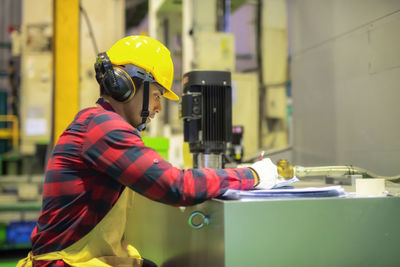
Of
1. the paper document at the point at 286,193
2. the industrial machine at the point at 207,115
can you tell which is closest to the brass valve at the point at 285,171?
the industrial machine at the point at 207,115

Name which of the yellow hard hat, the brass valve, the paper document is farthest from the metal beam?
the paper document

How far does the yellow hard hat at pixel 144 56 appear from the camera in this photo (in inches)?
49.6

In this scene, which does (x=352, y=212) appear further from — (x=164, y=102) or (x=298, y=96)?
(x=164, y=102)

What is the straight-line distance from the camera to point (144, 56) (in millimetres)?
1276

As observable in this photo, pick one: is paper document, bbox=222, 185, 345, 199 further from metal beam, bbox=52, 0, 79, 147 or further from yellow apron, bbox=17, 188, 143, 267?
metal beam, bbox=52, 0, 79, 147

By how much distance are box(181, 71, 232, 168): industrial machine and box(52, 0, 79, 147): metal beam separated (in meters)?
1.39

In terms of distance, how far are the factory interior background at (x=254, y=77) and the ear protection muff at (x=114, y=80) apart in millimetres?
731

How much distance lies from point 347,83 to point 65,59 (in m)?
1.85

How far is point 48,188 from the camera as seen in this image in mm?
1084

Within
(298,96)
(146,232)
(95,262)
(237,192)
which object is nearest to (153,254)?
(146,232)

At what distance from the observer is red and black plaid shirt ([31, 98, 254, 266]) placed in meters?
0.95

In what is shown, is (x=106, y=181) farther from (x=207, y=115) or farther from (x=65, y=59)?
(x=65, y=59)

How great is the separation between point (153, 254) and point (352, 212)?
2.28 feet

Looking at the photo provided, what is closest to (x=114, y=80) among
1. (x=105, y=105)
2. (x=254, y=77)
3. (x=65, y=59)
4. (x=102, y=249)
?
(x=105, y=105)
